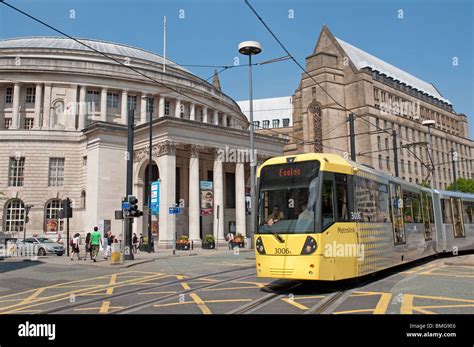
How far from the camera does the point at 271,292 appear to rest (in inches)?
391

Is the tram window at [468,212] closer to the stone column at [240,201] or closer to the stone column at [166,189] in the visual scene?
the stone column at [166,189]

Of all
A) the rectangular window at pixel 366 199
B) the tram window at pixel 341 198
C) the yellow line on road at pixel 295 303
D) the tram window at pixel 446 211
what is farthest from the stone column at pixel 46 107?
the yellow line on road at pixel 295 303

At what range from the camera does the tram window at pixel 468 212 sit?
20562 millimetres

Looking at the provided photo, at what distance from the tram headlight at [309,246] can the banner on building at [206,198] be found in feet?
89.8

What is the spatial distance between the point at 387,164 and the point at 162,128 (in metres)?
51.2

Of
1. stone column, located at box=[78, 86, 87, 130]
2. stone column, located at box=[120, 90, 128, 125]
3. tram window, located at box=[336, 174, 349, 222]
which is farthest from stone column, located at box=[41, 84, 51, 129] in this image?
tram window, located at box=[336, 174, 349, 222]

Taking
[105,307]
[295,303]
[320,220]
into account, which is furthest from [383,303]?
[105,307]

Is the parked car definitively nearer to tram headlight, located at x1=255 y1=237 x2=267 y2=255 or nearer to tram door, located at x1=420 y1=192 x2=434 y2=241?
tram headlight, located at x1=255 y1=237 x2=267 y2=255

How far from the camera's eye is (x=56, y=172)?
4341cm

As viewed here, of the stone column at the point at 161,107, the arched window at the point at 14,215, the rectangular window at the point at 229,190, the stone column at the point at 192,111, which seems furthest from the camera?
the stone column at the point at 192,111

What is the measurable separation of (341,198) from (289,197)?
1.26 metres

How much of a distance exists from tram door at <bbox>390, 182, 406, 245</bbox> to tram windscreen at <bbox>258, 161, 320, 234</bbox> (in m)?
4.49

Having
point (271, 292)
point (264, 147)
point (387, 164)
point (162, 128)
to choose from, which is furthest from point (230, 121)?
point (271, 292)
